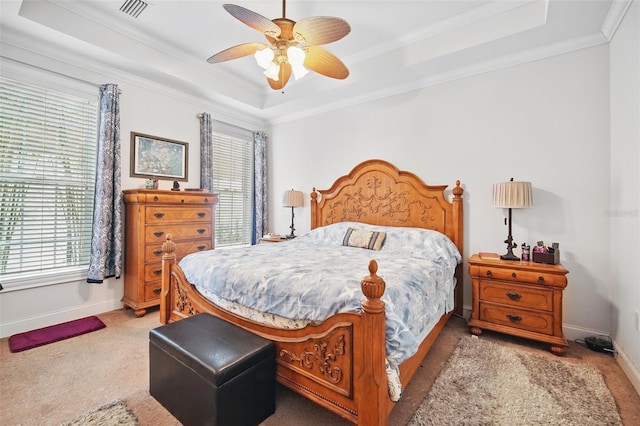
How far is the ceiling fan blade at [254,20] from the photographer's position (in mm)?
1842

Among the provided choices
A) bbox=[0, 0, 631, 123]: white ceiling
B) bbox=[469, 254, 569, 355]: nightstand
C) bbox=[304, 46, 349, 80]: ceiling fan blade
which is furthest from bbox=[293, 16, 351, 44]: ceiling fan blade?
bbox=[469, 254, 569, 355]: nightstand

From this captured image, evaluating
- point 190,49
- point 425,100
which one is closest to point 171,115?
point 190,49

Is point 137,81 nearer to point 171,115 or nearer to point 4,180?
point 171,115

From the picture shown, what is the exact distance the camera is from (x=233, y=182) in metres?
4.72

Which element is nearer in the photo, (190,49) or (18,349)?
(18,349)

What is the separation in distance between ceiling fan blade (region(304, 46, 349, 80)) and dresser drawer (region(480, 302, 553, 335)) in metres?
2.45

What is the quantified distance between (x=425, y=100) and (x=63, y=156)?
4.07 m

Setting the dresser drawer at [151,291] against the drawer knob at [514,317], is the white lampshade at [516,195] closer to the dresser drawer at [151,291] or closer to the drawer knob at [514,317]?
the drawer knob at [514,317]

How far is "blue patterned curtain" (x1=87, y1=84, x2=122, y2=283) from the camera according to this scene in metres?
3.02

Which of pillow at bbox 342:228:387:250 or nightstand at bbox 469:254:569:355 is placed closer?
nightstand at bbox 469:254:569:355

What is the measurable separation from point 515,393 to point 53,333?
12.4ft

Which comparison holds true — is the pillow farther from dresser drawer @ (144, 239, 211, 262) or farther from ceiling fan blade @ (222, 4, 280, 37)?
ceiling fan blade @ (222, 4, 280, 37)

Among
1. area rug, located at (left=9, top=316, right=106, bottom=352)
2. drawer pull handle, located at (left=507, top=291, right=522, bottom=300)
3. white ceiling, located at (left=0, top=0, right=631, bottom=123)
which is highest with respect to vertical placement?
white ceiling, located at (left=0, top=0, right=631, bottom=123)

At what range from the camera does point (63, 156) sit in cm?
299
